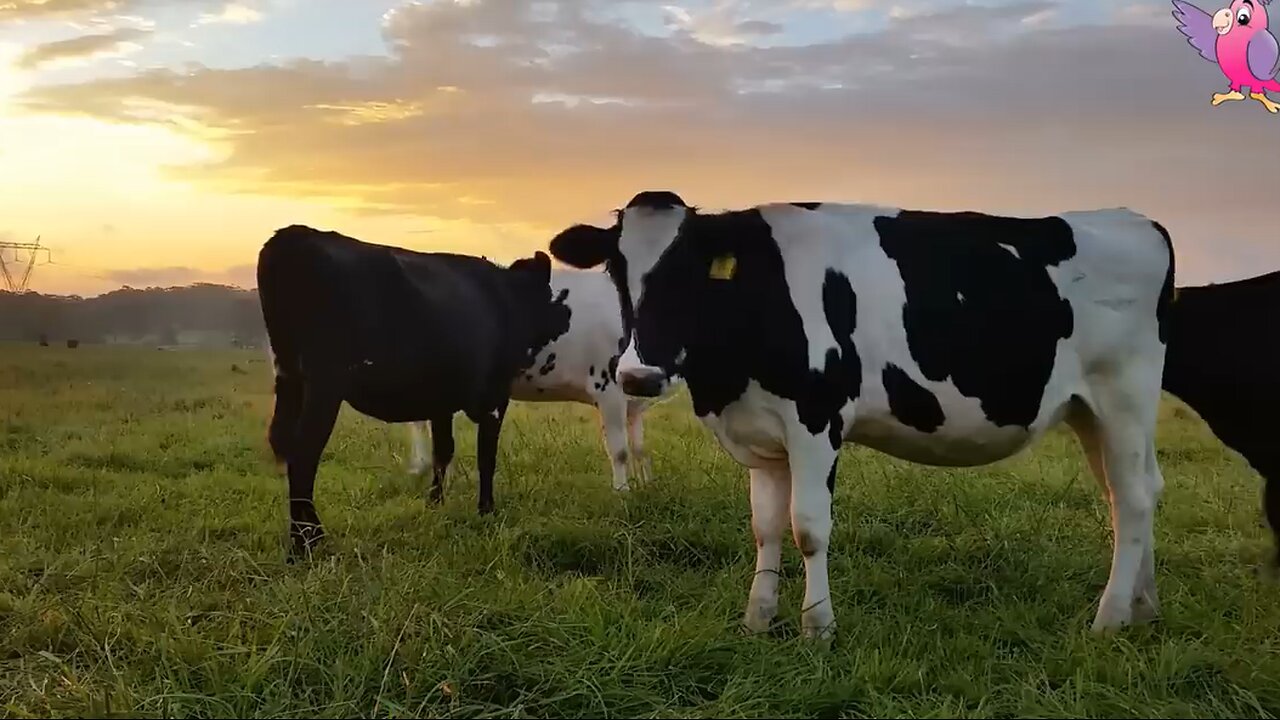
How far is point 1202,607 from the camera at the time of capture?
15.4ft

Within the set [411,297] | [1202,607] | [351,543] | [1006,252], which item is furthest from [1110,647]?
[411,297]

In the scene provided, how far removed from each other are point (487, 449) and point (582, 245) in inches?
125

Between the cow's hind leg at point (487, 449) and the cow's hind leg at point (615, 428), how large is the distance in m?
1.23

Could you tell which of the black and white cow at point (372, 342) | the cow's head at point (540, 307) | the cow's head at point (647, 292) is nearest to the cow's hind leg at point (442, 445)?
the black and white cow at point (372, 342)

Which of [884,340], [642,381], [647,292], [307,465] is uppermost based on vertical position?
[647,292]

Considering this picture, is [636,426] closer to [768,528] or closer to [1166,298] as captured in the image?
[768,528]

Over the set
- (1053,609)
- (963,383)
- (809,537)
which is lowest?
(1053,609)

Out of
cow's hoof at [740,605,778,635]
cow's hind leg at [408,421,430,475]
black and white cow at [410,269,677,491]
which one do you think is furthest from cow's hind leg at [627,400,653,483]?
cow's hoof at [740,605,778,635]

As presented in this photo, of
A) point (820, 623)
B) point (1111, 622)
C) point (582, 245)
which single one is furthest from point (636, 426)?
point (1111, 622)

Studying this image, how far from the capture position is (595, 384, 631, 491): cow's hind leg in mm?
8578

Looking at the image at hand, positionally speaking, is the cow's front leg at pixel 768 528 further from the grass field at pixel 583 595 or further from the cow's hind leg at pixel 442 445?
the cow's hind leg at pixel 442 445

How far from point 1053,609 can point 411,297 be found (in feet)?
14.5

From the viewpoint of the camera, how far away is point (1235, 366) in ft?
17.7

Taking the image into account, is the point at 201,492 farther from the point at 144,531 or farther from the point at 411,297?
the point at 411,297
